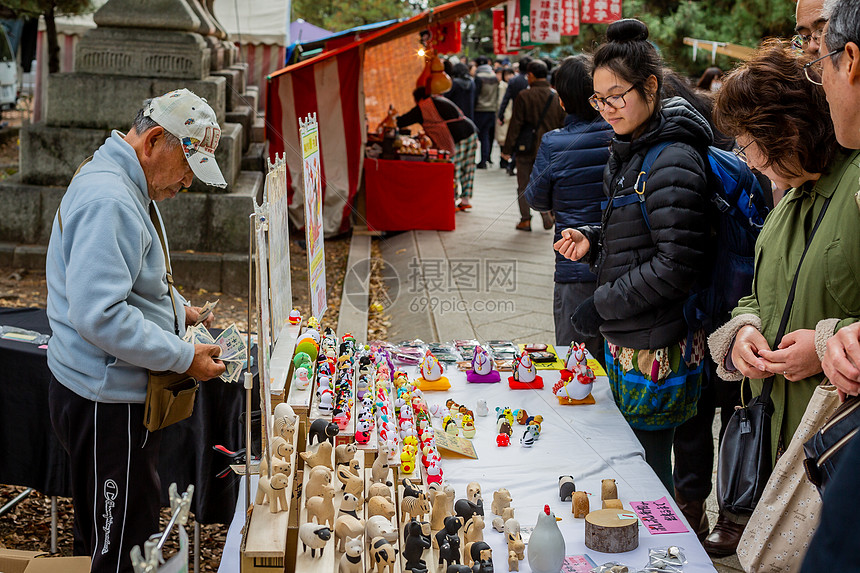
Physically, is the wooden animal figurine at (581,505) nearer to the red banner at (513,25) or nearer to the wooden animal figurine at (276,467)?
the wooden animal figurine at (276,467)

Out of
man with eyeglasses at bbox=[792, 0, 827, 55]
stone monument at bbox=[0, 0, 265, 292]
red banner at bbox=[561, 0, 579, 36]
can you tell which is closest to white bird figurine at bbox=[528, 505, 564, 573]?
man with eyeglasses at bbox=[792, 0, 827, 55]

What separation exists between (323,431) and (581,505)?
77cm

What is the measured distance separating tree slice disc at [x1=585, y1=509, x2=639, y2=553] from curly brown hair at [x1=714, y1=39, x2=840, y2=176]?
3.32 ft

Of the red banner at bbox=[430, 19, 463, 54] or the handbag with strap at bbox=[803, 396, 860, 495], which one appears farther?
the red banner at bbox=[430, 19, 463, 54]

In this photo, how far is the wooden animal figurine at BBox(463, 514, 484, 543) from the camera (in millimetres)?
2002

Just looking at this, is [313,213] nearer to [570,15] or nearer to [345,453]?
[345,453]

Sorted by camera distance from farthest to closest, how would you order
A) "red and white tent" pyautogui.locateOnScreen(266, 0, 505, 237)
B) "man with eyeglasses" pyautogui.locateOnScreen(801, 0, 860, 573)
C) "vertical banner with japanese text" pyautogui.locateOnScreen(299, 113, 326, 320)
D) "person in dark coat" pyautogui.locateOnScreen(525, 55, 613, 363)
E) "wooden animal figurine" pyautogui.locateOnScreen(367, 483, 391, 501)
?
"red and white tent" pyautogui.locateOnScreen(266, 0, 505, 237)
"person in dark coat" pyautogui.locateOnScreen(525, 55, 613, 363)
"vertical banner with japanese text" pyautogui.locateOnScreen(299, 113, 326, 320)
"wooden animal figurine" pyautogui.locateOnScreen(367, 483, 391, 501)
"man with eyeglasses" pyautogui.locateOnScreen(801, 0, 860, 573)

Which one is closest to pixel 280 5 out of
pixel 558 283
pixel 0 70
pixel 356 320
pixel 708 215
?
pixel 0 70

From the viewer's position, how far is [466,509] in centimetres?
205

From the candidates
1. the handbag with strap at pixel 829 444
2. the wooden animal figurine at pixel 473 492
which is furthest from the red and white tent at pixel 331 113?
the handbag with strap at pixel 829 444

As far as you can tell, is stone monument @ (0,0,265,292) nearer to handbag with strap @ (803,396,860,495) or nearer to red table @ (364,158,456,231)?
red table @ (364,158,456,231)

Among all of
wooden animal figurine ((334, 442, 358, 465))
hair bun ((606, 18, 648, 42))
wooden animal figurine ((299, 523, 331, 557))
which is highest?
hair bun ((606, 18, 648, 42))

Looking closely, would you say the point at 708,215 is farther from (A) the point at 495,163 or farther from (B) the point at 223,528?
(A) the point at 495,163

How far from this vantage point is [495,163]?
1505 centimetres
